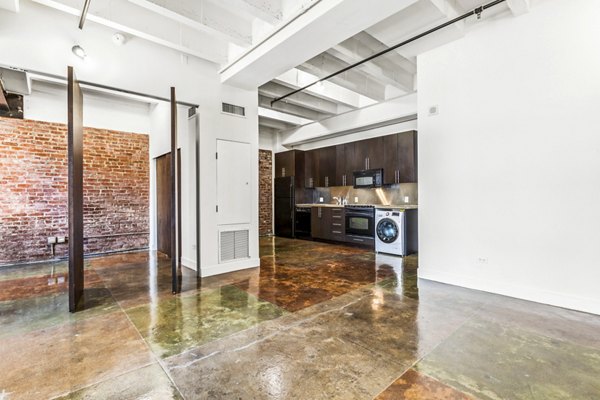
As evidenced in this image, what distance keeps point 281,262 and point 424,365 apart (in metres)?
3.47

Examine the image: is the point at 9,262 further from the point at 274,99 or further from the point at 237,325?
the point at 274,99

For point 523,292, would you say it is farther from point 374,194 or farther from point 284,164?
point 284,164

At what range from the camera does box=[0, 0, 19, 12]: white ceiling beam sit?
2779 millimetres

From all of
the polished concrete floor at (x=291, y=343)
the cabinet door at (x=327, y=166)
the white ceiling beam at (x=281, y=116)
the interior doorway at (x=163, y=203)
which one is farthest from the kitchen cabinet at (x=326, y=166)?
the polished concrete floor at (x=291, y=343)

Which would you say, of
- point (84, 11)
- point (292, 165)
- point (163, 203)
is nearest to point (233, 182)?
point (163, 203)

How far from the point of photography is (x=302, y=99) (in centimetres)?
648

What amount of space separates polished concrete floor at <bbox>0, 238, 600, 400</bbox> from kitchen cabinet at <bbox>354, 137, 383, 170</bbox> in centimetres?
337

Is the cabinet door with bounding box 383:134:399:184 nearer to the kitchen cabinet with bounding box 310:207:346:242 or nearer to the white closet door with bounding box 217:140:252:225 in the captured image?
the kitchen cabinet with bounding box 310:207:346:242

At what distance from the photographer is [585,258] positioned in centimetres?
293

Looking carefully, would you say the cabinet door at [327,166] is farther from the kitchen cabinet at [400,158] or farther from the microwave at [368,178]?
the kitchen cabinet at [400,158]

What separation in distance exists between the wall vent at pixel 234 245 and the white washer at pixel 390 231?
2792 millimetres

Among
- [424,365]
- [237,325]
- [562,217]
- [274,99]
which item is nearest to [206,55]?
[274,99]

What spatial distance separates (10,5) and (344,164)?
610cm

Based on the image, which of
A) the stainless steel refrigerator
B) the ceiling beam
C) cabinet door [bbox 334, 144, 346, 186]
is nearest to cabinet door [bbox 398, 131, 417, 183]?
cabinet door [bbox 334, 144, 346, 186]
